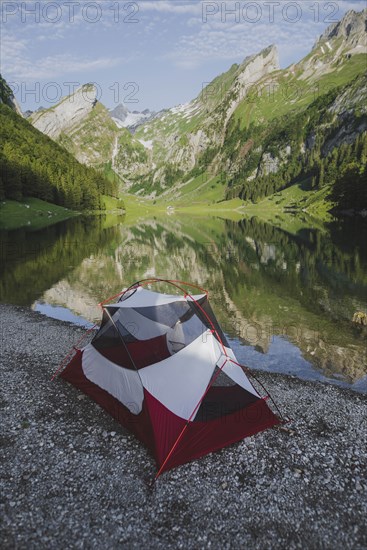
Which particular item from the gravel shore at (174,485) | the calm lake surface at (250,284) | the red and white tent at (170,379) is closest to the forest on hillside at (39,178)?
the calm lake surface at (250,284)

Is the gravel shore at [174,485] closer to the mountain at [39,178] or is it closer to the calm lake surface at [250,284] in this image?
the calm lake surface at [250,284]

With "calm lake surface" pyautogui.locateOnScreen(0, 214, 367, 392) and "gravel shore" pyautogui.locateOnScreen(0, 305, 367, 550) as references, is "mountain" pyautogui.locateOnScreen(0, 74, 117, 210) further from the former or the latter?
"gravel shore" pyautogui.locateOnScreen(0, 305, 367, 550)

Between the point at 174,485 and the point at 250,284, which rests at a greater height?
the point at 174,485

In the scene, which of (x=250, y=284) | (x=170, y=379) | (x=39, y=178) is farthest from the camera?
(x=39, y=178)

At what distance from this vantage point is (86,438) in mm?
13141

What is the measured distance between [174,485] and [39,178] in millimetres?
137579

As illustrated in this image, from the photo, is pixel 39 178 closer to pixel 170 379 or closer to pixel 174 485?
pixel 170 379

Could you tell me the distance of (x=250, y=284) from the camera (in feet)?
140

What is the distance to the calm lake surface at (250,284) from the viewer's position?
2362cm

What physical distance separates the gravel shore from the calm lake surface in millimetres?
7222

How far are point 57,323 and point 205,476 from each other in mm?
19358

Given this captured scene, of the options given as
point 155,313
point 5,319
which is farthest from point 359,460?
point 5,319

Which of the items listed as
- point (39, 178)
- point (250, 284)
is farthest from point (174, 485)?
point (39, 178)

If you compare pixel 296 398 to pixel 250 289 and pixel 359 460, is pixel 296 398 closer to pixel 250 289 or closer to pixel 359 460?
pixel 359 460
